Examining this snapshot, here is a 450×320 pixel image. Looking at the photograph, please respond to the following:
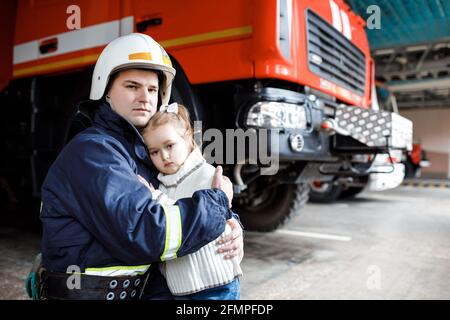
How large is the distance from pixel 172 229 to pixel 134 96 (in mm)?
398

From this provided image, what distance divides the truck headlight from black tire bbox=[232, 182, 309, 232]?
1.38 metres

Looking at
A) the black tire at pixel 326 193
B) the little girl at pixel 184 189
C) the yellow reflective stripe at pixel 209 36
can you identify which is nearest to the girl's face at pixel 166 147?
the little girl at pixel 184 189

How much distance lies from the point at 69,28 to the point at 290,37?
5.11 ft

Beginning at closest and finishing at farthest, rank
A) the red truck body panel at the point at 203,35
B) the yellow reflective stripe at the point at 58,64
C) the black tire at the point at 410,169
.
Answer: the red truck body panel at the point at 203,35, the yellow reflective stripe at the point at 58,64, the black tire at the point at 410,169

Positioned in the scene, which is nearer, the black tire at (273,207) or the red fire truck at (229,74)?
the red fire truck at (229,74)

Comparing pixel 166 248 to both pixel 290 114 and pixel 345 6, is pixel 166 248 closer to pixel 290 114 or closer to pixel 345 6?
pixel 290 114

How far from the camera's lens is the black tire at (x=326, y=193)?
6.23m

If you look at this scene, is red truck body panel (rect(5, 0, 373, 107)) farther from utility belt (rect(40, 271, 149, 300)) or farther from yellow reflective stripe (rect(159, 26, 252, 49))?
utility belt (rect(40, 271, 149, 300))

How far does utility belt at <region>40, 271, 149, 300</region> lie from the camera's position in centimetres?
101

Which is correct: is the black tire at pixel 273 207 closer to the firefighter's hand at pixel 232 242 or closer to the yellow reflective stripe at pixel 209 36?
the yellow reflective stripe at pixel 209 36

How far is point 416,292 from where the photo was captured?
2355 millimetres

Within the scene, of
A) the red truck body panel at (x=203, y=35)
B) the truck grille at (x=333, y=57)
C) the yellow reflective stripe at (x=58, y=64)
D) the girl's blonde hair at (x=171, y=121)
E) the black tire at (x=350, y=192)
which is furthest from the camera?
the black tire at (x=350, y=192)

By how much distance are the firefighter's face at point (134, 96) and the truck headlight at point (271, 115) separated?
1130mm

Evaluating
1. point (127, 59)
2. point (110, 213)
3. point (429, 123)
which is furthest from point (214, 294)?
point (429, 123)
